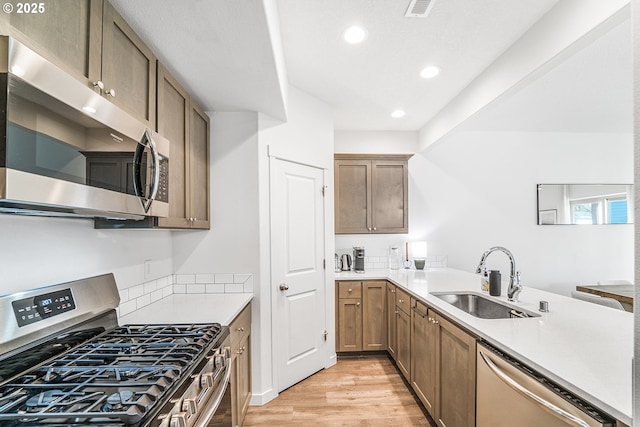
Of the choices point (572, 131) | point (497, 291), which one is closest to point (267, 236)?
point (497, 291)

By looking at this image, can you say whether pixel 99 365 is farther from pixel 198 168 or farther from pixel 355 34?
pixel 355 34

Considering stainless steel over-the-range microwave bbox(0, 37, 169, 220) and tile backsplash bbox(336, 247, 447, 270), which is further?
tile backsplash bbox(336, 247, 447, 270)

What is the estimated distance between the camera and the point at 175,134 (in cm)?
193

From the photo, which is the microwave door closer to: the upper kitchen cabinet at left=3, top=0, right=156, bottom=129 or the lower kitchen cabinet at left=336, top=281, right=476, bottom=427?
the upper kitchen cabinet at left=3, top=0, right=156, bottom=129

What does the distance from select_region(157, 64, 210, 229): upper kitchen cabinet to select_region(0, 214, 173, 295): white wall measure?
1.06 feet

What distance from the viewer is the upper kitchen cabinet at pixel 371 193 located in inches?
152

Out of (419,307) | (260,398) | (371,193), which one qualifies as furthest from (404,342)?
(371,193)

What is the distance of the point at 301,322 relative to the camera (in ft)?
9.55

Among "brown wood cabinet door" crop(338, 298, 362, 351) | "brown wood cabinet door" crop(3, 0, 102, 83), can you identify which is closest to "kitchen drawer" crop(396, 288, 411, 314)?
"brown wood cabinet door" crop(338, 298, 362, 351)

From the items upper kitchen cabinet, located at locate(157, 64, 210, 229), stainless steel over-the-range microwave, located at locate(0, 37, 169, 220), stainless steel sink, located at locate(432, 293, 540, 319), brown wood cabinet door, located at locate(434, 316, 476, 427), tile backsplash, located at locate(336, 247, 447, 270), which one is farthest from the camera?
tile backsplash, located at locate(336, 247, 447, 270)

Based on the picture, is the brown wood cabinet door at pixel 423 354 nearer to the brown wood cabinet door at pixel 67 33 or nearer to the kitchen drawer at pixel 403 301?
the kitchen drawer at pixel 403 301

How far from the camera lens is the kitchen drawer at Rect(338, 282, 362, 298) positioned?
3482 millimetres

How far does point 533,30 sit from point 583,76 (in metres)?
→ 1.18

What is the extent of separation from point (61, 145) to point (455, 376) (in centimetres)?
212
